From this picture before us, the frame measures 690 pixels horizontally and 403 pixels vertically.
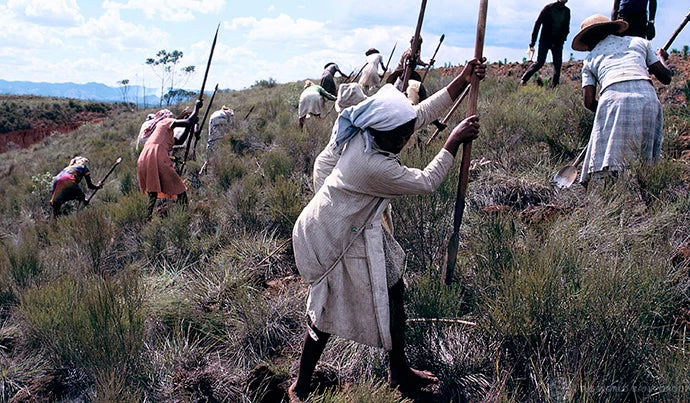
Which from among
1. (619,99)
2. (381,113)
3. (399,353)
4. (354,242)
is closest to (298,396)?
(399,353)

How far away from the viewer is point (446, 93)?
3.15 meters

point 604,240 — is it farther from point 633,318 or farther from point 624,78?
point 624,78

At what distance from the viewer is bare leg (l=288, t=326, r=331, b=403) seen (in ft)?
9.45

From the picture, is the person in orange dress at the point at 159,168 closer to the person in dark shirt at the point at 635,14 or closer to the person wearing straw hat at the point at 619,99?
the person wearing straw hat at the point at 619,99

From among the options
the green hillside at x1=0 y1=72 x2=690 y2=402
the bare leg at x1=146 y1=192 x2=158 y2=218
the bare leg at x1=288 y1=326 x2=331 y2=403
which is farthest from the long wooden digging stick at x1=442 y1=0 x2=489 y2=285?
the bare leg at x1=146 y1=192 x2=158 y2=218

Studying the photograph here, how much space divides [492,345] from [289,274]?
264 centimetres

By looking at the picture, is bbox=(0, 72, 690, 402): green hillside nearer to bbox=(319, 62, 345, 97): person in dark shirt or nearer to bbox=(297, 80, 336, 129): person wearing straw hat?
bbox=(297, 80, 336, 129): person wearing straw hat

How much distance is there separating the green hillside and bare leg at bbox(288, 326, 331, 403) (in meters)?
0.22

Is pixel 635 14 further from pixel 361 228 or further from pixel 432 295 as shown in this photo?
pixel 361 228

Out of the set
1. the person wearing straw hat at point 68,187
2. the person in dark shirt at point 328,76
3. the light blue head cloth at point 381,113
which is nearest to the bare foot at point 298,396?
the light blue head cloth at point 381,113

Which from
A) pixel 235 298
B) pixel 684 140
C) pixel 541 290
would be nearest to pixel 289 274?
pixel 235 298

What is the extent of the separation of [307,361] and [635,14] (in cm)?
576

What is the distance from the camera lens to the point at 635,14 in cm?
606

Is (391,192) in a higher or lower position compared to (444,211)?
higher
